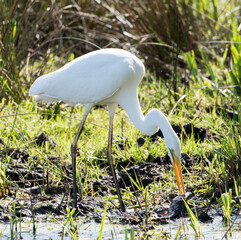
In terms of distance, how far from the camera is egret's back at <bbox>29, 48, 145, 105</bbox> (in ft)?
15.5

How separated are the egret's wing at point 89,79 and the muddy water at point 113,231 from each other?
4.08ft

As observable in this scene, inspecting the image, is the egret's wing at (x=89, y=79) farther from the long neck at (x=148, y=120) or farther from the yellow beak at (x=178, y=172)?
the yellow beak at (x=178, y=172)

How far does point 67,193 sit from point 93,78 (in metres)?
1.06

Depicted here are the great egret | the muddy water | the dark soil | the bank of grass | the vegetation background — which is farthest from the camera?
the bank of grass

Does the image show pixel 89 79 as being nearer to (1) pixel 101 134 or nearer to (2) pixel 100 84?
(2) pixel 100 84

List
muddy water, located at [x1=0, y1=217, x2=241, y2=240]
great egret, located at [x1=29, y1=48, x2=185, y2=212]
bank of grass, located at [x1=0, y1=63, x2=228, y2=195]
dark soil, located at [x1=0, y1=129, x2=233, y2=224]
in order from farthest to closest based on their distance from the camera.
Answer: bank of grass, located at [x1=0, y1=63, x2=228, y2=195], great egret, located at [x1=29, y1=48, x2=185, y2=212], dark soil, located at [x1=0, y1=129, x2=233, y2=224], muddy water, located at [x1=0, y1=217, x2=241, y2=240]

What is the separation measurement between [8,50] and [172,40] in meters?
2.39

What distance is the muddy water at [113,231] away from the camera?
148 inches

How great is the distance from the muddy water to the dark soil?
110 millimetres

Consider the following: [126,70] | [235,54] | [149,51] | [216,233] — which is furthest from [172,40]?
[216,233]

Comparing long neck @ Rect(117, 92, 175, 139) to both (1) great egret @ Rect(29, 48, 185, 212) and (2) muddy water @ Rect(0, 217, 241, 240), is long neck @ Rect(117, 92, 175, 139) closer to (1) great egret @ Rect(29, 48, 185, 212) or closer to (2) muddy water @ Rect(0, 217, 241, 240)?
(1) great egret @ Rect(29, 48, 185, 212)

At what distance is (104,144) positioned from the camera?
5.58m

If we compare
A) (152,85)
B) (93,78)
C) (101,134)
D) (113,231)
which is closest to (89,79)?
(93,78)

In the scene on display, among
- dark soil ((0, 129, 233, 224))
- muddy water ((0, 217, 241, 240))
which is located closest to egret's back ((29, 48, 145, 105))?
dark soil ((0, 129, 233, 224))
